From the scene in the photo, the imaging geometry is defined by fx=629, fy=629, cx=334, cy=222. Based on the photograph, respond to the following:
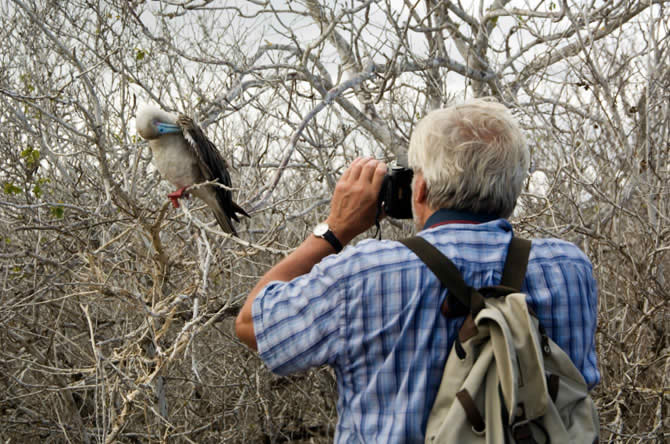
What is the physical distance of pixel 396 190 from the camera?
150 centimetres

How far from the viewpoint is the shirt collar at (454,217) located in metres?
1.33

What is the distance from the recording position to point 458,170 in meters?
1.30

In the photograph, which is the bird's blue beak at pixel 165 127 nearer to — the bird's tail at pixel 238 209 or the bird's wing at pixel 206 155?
the bird's wing at pixel 206 155

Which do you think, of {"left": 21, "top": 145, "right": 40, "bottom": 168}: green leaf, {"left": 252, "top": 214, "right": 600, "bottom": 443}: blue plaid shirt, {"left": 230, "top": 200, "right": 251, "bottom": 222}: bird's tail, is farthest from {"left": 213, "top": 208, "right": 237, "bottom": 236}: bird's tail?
{"left": 252, "top": 214, "right": 600, "bottom": 443}: blue plaid shirt

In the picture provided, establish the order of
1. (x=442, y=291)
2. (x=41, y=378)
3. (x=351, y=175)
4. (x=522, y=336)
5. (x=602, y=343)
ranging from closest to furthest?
(x=522, y=336) → (x=442, y=291) → (x=351, y=175) → (x=602, y=343) → (x=41, y=378)

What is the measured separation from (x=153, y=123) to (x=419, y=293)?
3.15m

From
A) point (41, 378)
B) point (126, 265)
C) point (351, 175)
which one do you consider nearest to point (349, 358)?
point (351, 175)

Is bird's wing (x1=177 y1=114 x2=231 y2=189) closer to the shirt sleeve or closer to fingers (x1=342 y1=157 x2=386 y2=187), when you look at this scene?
fingers (x1=342 y1=157 x2=386 y2=187)

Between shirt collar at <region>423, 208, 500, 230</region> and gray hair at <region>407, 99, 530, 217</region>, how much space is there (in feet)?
0.03

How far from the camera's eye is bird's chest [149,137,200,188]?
407 cm

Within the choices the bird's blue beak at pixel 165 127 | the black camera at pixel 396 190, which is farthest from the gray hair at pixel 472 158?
the bird's blue beak at pixel 165 127

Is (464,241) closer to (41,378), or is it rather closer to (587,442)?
(587,442)

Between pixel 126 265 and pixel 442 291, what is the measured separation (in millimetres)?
2805

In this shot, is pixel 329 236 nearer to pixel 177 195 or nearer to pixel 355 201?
pixel 355 201
